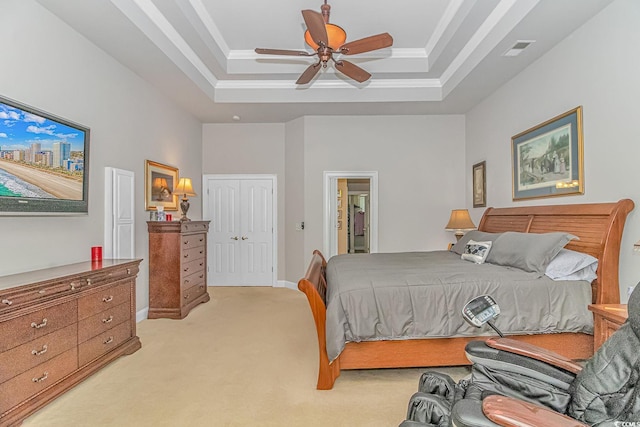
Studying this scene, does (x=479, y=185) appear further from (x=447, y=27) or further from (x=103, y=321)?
(x=103, y=321)

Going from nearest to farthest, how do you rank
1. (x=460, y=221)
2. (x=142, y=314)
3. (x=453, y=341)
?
(x=453, y=341) → (x=142, y=314) → (x=460, y=221)

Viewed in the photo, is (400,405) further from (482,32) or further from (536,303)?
(482,32)

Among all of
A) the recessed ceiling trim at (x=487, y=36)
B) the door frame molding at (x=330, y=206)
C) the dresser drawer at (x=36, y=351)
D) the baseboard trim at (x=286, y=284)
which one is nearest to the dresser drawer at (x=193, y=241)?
the baseboard trim at (x=286, y=284)

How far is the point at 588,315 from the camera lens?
2.71 meters

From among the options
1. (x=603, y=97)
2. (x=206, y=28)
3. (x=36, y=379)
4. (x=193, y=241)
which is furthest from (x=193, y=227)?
(x=603, y=97)

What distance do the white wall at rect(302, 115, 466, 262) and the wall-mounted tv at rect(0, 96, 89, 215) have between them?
3.48 metres

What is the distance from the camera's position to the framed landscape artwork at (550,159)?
3361 millimetres

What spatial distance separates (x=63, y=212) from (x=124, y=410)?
66.9 inches

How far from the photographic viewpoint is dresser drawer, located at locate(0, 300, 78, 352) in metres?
2.12

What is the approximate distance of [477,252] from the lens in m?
3.68

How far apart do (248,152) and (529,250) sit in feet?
15.7

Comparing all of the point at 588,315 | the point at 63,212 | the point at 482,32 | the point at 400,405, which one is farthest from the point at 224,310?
the point at 482,32

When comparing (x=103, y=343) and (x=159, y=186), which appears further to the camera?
(x=159, y=186)

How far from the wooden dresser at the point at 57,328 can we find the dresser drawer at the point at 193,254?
131 cm
